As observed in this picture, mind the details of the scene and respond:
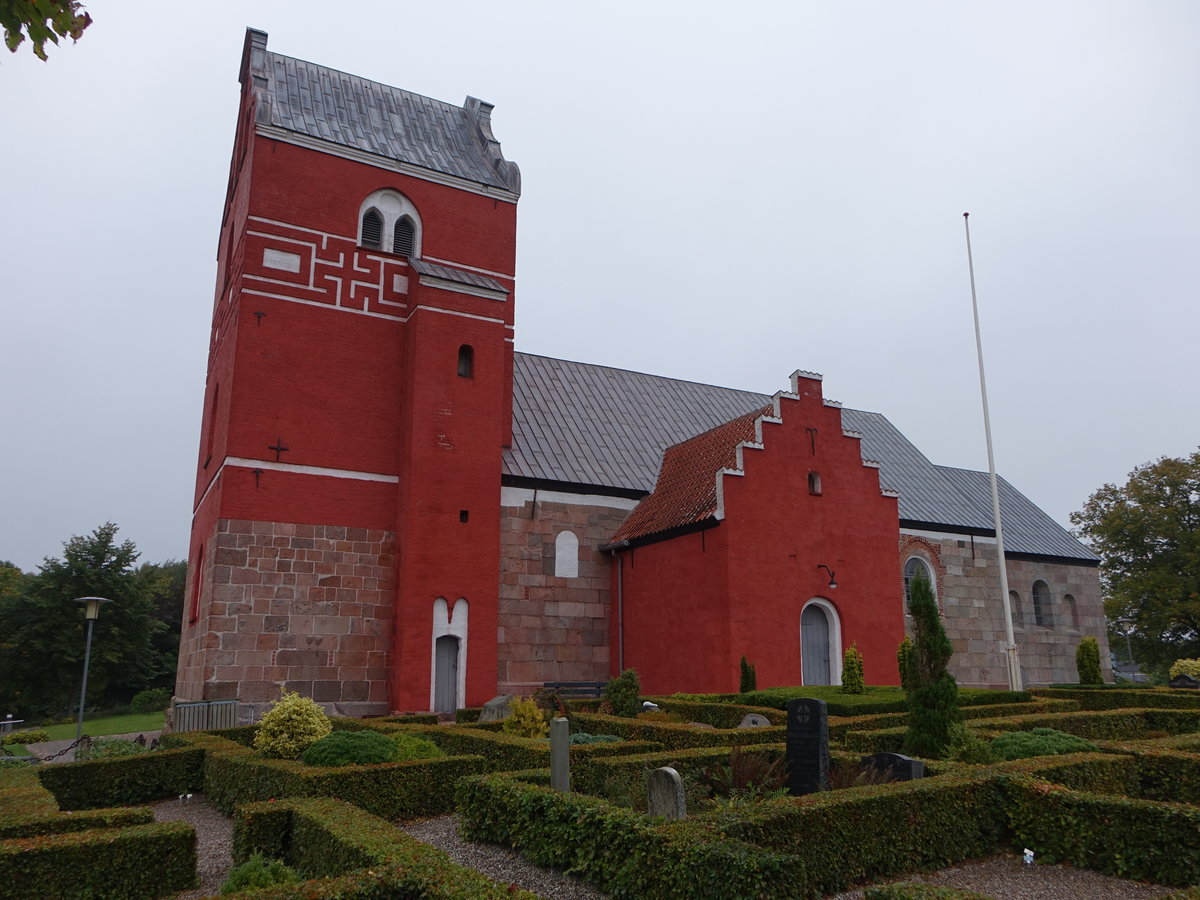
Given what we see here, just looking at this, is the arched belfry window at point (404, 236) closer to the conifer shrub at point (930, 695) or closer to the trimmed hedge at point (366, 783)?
the trimmed hedge at point (366, 783)

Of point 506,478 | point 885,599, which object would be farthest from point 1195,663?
point 506,478

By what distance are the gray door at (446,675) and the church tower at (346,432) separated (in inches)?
1.6

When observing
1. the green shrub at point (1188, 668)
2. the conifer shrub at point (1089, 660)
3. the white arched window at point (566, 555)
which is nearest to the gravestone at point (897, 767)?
the white arched window at point (566, 555)

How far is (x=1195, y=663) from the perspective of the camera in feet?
73.2

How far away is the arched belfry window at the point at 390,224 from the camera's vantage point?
19203 mm

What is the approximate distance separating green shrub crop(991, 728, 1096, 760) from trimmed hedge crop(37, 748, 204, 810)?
33.4 ft

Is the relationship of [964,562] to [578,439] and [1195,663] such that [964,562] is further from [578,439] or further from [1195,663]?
[578,439]

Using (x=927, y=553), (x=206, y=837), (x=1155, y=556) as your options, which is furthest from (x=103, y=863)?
(x=1155, y=556)

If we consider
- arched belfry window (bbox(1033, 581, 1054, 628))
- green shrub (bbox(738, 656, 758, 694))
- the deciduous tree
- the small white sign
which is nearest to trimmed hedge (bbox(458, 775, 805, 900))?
green shrub (bbox(738, 656, 758, 694))

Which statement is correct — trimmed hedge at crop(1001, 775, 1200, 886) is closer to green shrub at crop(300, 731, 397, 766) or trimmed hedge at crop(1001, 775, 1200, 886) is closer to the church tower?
green shrub at crop(300, 731, 397, 766)

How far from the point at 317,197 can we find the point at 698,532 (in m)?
11.0

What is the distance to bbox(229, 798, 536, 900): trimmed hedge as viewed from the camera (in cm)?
481

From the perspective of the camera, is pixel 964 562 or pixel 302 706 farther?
pixel 964 562

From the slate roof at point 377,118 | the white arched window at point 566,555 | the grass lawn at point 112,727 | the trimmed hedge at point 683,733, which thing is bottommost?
the grass lawn at point 112,727
